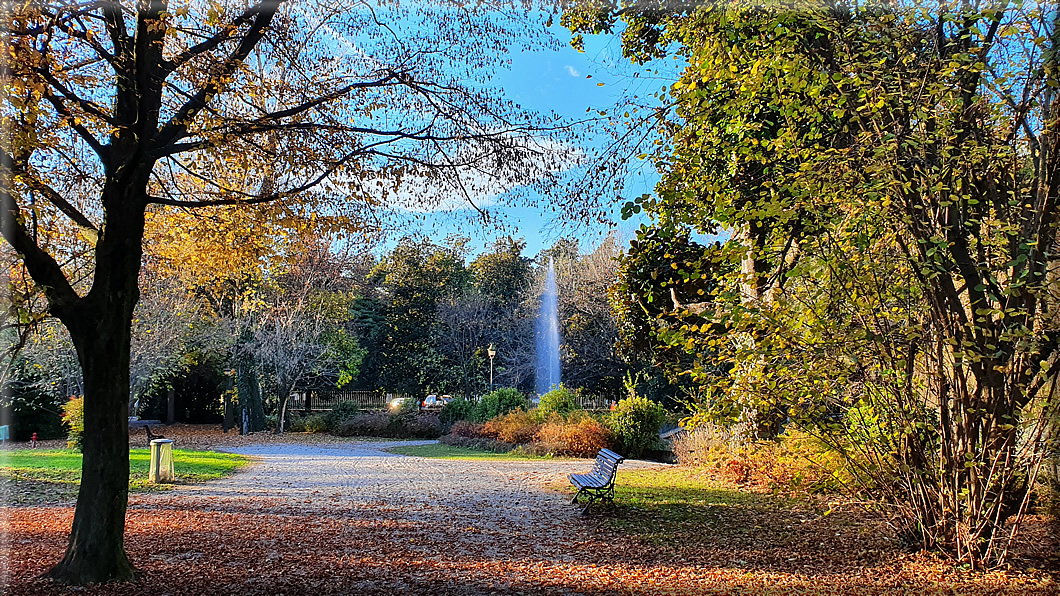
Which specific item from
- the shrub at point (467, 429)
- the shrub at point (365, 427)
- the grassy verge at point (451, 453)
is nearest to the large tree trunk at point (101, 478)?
the grassy verge at point (451, 453)

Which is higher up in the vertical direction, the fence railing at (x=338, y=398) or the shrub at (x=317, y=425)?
the fence railing at (x=338, y=398)

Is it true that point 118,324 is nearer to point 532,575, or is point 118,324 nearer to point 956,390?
point 532,575

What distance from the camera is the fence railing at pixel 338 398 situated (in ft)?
106

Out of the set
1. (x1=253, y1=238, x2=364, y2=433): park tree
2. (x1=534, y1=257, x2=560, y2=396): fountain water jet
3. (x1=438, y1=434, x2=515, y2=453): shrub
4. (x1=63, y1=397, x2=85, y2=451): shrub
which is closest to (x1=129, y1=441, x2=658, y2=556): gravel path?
(x1=438, y1=434, x2=515, y2=453): shrub

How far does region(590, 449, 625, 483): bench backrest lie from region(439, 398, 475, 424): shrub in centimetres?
1428

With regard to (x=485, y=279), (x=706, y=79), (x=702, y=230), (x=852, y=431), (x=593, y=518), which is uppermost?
Answer: (x=485, y=279)

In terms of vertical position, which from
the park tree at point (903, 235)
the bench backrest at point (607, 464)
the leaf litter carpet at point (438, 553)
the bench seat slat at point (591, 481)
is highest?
the park tree at point (903, 235)

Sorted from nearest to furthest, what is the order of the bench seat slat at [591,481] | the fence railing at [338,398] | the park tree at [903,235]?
A: the park tree at [903,235] → the bench seat slat at [591,481] → the fence railing at [338,398]

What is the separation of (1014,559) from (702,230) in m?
3.78

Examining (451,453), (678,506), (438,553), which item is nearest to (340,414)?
(451,453)

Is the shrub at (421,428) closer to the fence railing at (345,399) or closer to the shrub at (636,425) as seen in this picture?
the fence railing at (345,399)

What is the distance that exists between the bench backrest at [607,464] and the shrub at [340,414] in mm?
16925

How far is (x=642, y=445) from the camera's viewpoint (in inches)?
655

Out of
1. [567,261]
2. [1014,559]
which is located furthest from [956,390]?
[567,261]
